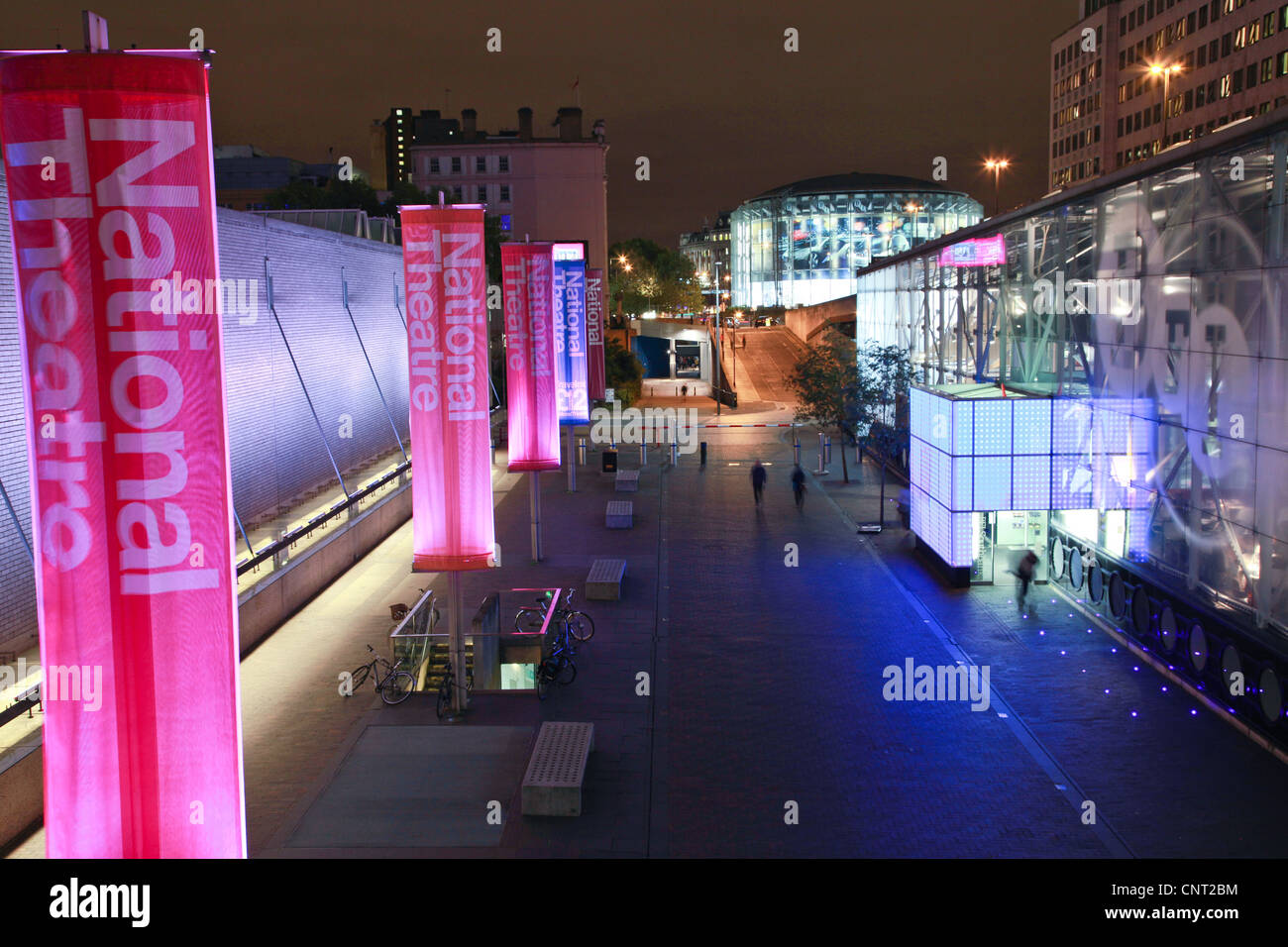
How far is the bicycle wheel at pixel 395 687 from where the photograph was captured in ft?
46.5

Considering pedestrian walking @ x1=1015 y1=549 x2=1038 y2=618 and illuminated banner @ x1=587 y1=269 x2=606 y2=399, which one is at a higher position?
illuminated banner @ x1=587 y1=269 x2=606 y2=399

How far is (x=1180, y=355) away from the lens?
50.6 ft

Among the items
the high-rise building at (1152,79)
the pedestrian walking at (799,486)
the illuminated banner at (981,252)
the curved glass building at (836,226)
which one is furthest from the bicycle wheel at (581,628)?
the curved glass building at (836,226)

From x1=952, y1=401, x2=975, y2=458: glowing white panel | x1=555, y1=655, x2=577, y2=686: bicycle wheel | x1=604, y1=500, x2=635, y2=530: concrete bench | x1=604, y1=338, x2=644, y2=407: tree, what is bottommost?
x1=555, y1=655, x2=577, y2=686: bicycle wheel

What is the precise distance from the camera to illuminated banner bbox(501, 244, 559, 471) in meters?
21.6

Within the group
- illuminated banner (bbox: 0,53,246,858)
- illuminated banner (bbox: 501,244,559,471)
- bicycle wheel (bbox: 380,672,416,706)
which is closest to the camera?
illuminated banner (bbox: 0,53,246,858)

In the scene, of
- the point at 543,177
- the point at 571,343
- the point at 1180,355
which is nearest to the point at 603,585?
the point at 1180,355

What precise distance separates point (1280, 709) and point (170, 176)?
12.0 m

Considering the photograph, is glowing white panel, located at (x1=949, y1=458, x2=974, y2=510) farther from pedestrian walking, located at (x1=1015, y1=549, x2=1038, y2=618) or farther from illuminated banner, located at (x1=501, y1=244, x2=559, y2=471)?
illuminated banner, located at (x1=501, y1=244, x2=559, y2=471)

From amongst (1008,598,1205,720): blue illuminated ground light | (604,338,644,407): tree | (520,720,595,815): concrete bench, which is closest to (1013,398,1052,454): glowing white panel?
(1008,598,1205,720): blue illuminated ground light

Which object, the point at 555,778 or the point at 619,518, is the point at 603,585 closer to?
the point at 619,518

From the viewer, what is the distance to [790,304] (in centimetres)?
10912

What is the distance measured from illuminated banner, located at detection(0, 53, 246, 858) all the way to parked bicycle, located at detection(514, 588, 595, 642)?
10370 millimetres
